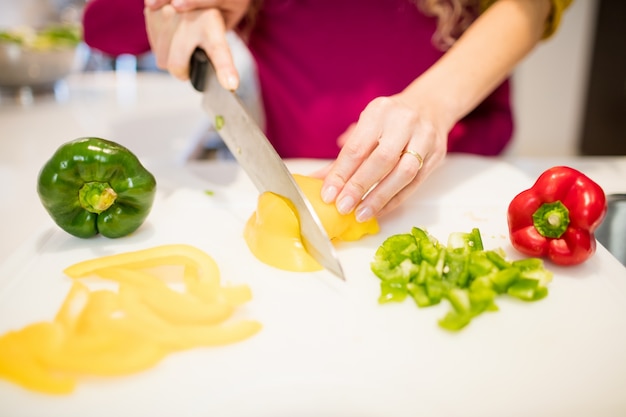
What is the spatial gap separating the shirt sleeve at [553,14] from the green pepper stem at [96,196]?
0.98 metres

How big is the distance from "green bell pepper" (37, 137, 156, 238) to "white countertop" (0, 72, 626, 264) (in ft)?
0.52

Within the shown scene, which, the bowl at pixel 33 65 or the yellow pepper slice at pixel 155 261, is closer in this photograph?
the yellow pepper slice at pixel 155 261

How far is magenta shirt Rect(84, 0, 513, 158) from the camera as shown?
4.49ft

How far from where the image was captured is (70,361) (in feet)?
2.17

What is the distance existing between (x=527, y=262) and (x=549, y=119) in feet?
8.31

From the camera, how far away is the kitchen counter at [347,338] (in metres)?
0.63

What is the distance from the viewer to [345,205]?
0.91m

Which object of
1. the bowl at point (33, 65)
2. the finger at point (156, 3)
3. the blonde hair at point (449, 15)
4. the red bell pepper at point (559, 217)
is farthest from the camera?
the bowl at point (33, 65)

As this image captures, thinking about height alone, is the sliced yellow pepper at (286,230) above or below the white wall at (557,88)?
above

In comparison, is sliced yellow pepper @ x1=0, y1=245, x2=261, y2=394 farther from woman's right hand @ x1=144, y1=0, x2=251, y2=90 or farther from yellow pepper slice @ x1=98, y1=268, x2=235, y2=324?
woman's right hand @ x1=144, y1=0, x2=251, y2=90

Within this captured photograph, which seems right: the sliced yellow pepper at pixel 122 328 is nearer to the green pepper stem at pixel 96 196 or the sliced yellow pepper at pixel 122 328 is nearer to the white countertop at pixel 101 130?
the green pepper stem at pixel 96 196

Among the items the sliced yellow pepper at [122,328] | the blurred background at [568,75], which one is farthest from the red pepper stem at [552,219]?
the blurred background at [568,75]

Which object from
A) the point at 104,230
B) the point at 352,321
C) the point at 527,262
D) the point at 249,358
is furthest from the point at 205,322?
the point at 527,262

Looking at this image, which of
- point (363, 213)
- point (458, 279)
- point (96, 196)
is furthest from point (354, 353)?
point (96, 196)
